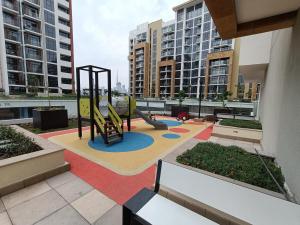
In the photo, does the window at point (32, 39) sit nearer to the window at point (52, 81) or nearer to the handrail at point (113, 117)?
the window at point (52, 81)

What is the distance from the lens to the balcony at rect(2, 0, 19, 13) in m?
25.6

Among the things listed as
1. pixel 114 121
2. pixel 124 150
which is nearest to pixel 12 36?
pixel 114 121

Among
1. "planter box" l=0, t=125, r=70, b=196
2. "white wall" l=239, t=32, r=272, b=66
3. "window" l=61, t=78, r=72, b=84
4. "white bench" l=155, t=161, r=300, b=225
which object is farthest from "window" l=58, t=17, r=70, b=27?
"white bench" l=155, t=161, r=300, b=225

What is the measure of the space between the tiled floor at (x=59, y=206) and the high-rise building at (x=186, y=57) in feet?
115

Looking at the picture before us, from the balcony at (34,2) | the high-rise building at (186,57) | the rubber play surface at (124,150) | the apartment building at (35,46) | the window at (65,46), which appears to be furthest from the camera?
the high-rise building at (186,57)

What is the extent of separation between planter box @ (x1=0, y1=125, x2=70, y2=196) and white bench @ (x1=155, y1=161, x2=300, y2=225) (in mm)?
2864

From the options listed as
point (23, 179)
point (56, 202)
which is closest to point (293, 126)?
point (56, 202)

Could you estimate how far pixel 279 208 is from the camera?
1583 millimetres

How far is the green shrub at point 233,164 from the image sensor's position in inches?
101

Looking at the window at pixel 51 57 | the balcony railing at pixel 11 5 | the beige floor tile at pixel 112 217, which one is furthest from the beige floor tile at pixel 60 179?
the balcony railing at pixel 11 5

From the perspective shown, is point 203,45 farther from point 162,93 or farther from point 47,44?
point 47,44

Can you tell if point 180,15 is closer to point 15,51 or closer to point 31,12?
point 31,12

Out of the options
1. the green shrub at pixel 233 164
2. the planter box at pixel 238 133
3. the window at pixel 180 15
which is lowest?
the planter box at pixel 238 133

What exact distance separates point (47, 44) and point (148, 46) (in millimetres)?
29708
